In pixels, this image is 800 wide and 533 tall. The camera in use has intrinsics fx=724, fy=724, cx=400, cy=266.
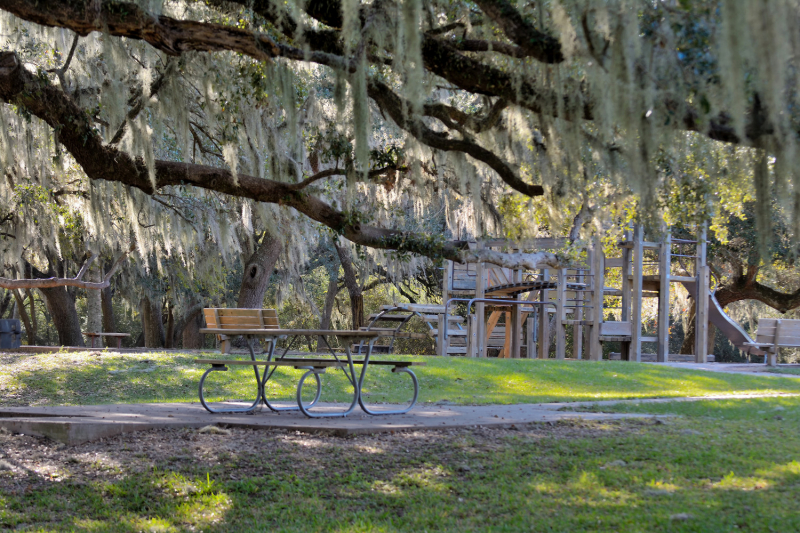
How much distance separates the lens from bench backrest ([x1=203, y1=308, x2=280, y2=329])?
6316mm

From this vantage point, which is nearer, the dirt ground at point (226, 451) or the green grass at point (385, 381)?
the dirt ground at point (226, 451)

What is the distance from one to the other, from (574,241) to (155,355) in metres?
6.36

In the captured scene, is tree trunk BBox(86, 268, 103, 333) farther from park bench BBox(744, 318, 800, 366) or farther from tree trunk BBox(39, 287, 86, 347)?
park bench BBox(744, 318, 800, 366)

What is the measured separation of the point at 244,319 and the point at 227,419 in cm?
109

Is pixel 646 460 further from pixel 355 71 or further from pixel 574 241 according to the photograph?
pixel 574 241

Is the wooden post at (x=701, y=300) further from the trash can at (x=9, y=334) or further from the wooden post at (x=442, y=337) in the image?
the trash can at (x=9, y=334)

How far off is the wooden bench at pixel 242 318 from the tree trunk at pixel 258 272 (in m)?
7.49

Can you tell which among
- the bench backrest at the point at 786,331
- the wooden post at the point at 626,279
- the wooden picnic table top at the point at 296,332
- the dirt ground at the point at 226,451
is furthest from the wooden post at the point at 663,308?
the wooden picnic table top at the point at 296,332

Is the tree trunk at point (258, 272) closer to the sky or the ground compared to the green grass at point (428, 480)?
closer to the sky

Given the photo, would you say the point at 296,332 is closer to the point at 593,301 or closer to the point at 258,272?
the point at 258,272

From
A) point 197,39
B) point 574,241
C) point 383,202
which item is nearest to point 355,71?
point 197,39

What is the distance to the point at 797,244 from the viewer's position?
168 inches

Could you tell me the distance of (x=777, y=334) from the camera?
12836 mm

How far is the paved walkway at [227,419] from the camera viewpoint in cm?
502
